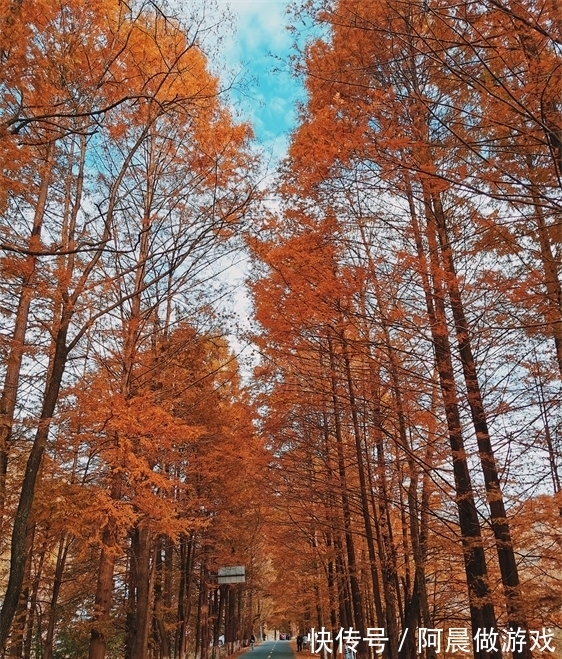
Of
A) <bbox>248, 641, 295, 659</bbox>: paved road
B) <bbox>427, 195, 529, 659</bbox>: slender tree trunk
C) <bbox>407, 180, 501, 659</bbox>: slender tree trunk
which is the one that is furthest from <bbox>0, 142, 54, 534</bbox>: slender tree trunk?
<bbox>248, 641, 295, 659</bbox>: paved road

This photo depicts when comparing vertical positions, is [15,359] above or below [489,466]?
above

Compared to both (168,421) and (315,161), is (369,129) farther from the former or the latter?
(168,421)

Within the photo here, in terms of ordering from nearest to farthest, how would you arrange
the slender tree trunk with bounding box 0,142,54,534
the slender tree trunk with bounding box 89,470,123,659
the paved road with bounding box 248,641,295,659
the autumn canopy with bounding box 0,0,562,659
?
the autumn canopy with bounding box 0,0,562,659 < the slender tree trunk with bounding box 0,142,54,534 < the slender tree trunk with bounding box 89,470,123,659 < the paved road with bounding box 248,641,295,659

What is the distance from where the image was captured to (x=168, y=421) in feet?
20.4

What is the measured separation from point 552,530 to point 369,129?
4980 millimetres

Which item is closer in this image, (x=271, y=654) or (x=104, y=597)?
(x=104, y=597)

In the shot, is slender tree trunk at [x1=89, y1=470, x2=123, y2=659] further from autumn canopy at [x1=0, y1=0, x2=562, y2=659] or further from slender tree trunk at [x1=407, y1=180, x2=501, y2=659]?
slender tree trunk at [x1=407, y1=180, x2=501, y2=659]

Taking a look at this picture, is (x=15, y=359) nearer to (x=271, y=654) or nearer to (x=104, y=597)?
(x=104, y=597)

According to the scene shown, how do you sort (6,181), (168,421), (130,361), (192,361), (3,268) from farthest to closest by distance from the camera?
(192,361) → (130,361) → (168,421) → (3,268) → (6,181)

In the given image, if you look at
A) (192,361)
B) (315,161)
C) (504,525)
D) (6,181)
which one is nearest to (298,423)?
(192,361)

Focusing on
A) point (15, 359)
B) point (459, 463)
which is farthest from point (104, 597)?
point (459, 463)

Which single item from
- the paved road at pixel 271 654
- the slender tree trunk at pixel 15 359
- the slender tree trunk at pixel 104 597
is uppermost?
the slender tree trunk at pixel 15 359

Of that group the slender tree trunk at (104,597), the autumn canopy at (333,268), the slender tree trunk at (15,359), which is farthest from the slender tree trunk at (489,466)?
the slender tree trunk at (15,359)

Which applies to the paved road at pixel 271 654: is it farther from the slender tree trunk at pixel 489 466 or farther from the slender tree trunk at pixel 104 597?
the slender tree trunk at pixel 489 466
